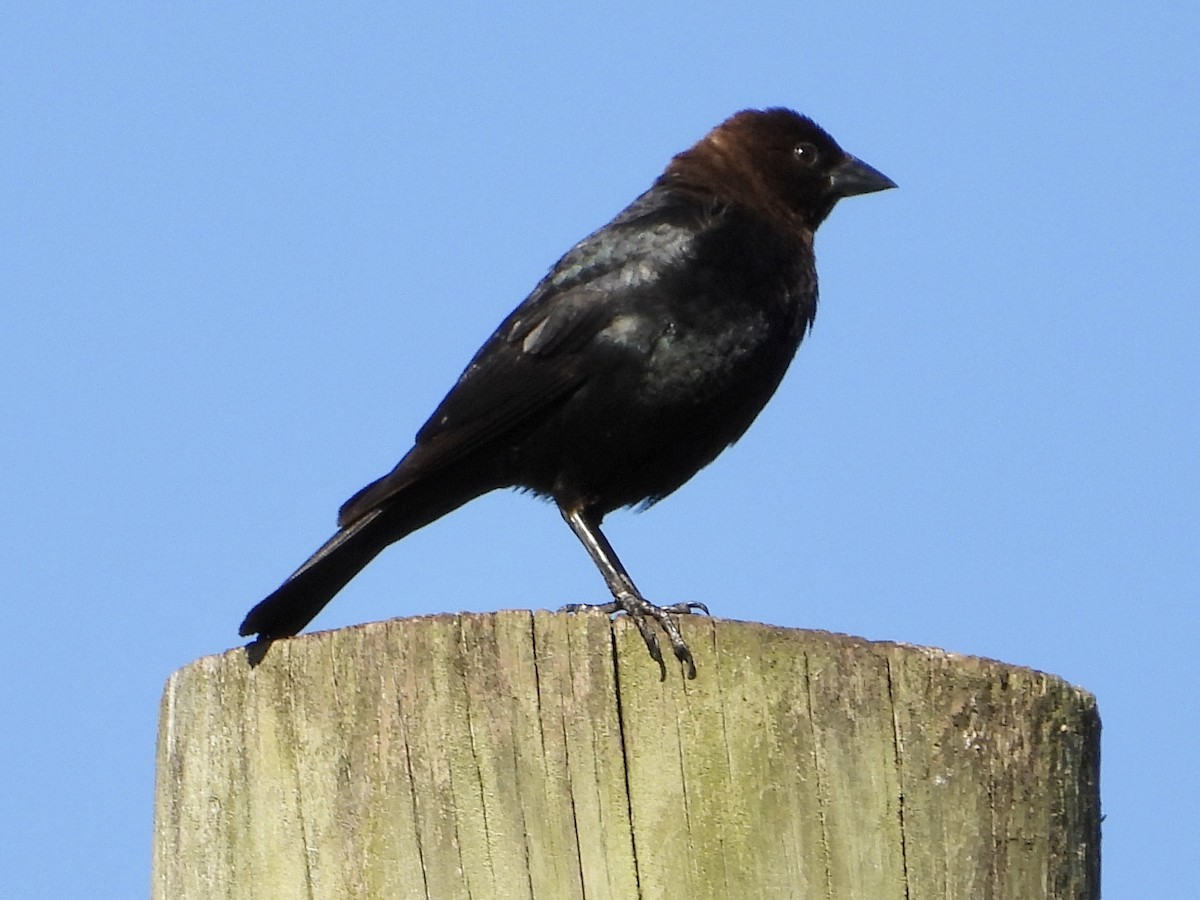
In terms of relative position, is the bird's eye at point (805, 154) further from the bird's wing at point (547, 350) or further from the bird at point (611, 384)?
the bird's wing at point (547, 350)

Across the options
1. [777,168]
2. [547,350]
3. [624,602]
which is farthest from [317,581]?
[777,168]

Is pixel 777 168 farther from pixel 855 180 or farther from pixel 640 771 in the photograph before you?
pixel 640 771

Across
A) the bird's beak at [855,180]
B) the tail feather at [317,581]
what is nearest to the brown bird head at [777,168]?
the bird's beak at [855,180]

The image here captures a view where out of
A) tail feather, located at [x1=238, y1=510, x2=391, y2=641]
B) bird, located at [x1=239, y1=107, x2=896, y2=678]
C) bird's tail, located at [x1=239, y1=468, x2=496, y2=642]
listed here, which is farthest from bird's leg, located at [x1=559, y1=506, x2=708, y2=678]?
tail feather, located at [x1=238, y1=510, x2=391, y2=641]

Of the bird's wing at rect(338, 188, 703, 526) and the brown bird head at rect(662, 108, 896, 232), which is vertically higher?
the brown bird head at rect(662, 108, 896, 232)

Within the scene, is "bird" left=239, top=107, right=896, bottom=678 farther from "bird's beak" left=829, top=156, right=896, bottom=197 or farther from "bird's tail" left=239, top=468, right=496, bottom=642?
"bird's beak" left=829, top=156, right=896, bottom=197

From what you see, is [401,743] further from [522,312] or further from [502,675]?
[522,312]
